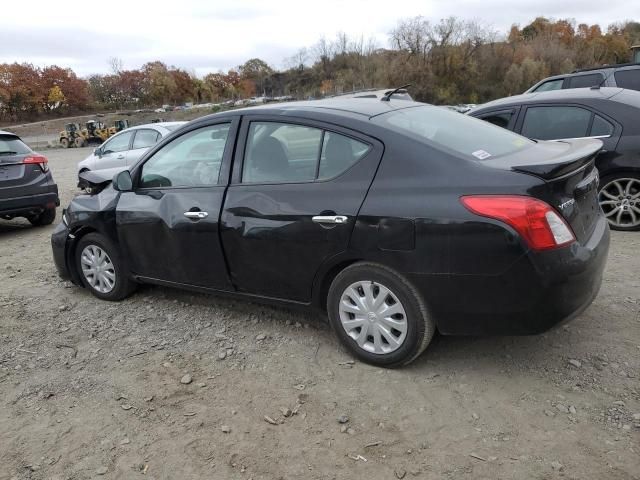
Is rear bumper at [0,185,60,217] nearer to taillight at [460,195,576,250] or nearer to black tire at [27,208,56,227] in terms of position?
black tire at [27,208,56,227]

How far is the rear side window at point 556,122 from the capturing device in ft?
19.6

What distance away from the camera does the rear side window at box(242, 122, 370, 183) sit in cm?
333

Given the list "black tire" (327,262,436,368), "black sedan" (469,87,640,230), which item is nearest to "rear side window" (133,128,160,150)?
"black sedan" (469,87,640,230)

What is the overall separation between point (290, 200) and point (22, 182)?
5838 millimetres

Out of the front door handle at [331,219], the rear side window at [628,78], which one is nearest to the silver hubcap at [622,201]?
the front door handle at [331,219]

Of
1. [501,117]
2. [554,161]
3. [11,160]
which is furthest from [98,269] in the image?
[501,117]

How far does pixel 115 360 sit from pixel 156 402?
2.34 ft

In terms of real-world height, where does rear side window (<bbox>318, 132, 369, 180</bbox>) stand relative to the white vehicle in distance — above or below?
above

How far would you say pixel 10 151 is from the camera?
768 cm

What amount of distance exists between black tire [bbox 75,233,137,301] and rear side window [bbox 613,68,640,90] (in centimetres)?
856

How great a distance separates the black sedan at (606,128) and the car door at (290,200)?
373cm

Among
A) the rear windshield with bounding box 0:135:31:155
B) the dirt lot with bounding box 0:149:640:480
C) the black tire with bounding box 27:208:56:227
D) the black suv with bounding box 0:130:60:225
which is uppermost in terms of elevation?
the rear windshield with bounding box 0:135:31:155

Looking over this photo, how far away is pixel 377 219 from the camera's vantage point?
10.1 feet

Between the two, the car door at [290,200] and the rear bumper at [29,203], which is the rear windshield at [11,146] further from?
the car door at [290,200]
